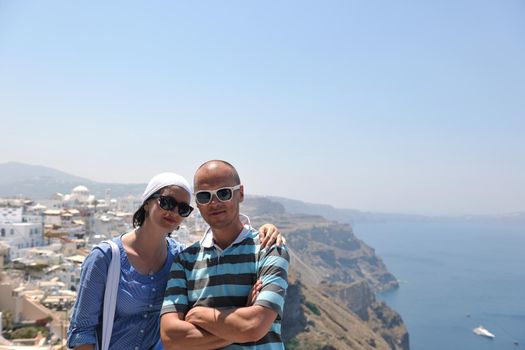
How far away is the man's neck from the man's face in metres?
0.02

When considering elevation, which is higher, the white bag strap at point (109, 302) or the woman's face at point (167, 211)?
the woman's face at point (167, 211)

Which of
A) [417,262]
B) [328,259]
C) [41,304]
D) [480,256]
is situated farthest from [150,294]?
[480,256]

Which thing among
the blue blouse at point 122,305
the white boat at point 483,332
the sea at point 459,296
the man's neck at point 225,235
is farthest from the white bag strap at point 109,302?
the white boat at point 483,332

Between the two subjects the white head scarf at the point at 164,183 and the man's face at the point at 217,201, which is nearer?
the man's face at the point at 217,201

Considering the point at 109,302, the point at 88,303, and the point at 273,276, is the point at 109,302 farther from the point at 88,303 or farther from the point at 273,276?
the point at 273,276

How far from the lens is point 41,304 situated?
22.7 meters

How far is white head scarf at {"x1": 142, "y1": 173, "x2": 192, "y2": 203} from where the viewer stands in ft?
9.26

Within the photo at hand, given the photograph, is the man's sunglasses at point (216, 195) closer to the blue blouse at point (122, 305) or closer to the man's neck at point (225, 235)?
the man's neck at point (225, 235)

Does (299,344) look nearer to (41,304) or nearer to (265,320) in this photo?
(41,304)

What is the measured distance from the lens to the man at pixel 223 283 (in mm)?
2359

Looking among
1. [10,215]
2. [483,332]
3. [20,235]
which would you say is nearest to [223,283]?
[20,235]

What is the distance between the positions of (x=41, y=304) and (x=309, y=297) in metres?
34.7

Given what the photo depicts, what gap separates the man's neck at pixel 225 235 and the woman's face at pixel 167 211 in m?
0.30

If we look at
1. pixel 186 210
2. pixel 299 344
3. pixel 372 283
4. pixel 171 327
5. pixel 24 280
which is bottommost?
pixel 372 283
